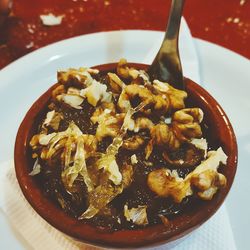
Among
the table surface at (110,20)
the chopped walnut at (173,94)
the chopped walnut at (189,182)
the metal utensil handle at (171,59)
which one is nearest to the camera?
the chopped walnut at (189,182)

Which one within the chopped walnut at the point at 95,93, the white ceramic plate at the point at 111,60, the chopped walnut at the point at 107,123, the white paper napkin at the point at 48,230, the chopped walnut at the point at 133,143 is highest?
the chopped walnut at the point at 95,93

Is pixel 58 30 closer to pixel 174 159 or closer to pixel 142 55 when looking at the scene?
pixel 142 55

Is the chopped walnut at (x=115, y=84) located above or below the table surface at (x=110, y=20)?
above

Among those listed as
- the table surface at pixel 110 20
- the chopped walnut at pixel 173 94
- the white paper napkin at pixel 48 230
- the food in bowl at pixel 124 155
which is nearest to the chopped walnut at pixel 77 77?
the food in bowl at pixel 124 155

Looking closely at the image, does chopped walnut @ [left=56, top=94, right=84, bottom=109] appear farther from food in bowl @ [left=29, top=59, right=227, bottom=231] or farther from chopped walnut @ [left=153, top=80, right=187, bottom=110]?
chopped walnut @ [left=153, top=80, right=187, bottom=110]

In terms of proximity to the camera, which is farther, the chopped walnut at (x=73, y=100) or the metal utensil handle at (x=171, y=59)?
the metal utensil handle at (x=171, y=59)

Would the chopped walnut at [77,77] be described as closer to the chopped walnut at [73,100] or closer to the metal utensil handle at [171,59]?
the chopped walnut at [73,100]

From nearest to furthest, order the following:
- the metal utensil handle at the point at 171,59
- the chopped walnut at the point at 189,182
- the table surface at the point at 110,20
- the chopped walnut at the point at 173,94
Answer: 1. the chopped walnut at the point at 189,182
2. the chopped walnut at the point at 173,94
3. the metal utensil handle at the point at 171,59
4. the table surface at the point at 110,20

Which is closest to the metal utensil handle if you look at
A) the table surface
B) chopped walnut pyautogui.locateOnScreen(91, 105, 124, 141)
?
chopped walnut pyautogui.locateOnScreen(91, 105, 124, 141)

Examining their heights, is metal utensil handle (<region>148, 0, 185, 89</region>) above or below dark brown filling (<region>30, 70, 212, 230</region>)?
above
